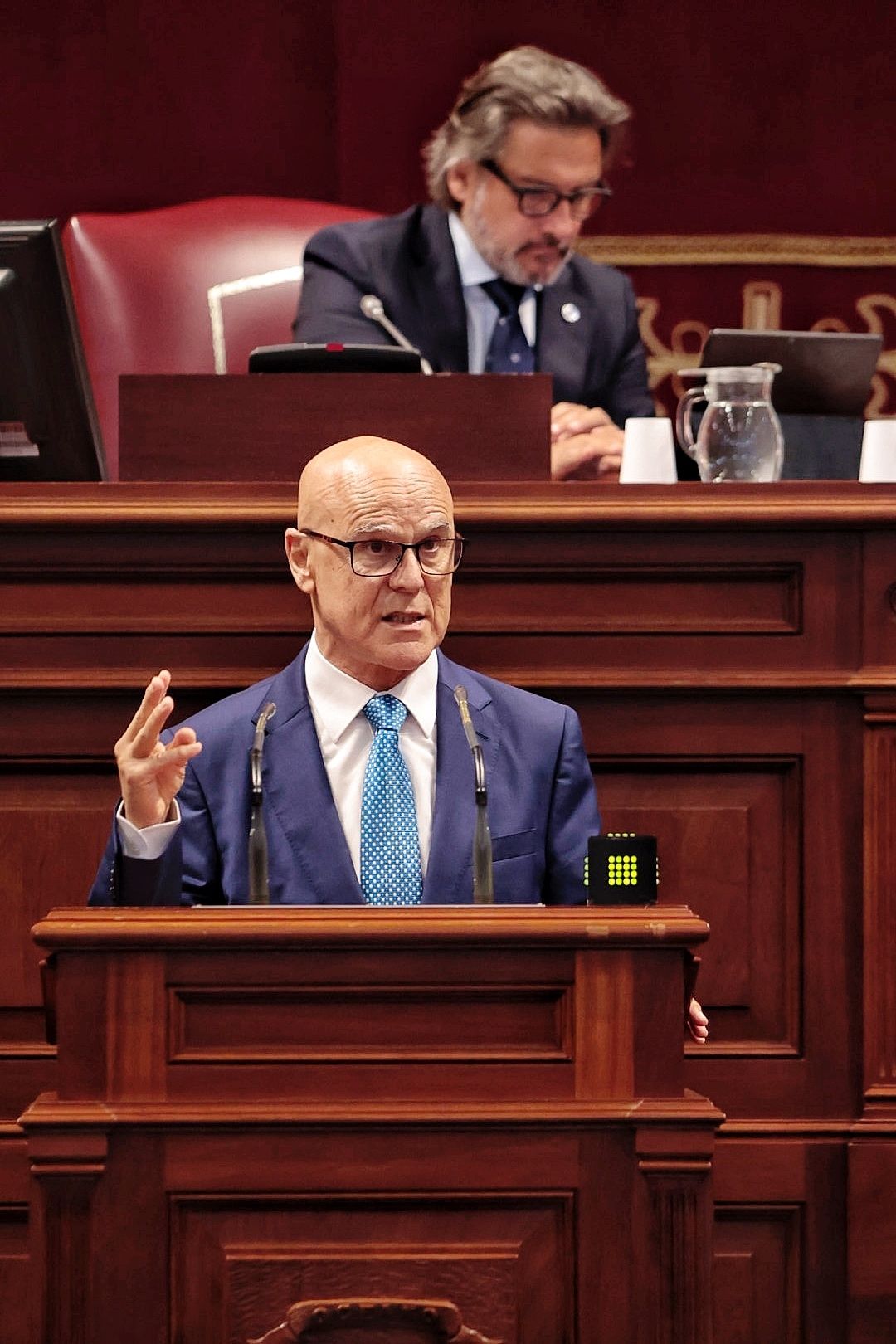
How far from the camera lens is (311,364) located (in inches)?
94.1

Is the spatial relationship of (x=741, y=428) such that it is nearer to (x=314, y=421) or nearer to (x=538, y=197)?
(x=314, y=421)

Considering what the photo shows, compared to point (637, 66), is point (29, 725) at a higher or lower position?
lower

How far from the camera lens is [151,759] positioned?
185cm

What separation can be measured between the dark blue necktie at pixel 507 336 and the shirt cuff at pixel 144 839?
1.53 m

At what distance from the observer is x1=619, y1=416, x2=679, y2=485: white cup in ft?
7.93

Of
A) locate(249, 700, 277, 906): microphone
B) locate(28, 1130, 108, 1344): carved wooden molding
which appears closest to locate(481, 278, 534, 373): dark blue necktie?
locate(249, 700, 277, 906): microphone

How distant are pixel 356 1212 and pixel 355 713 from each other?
0.69 m

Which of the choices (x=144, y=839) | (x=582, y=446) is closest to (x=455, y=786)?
(x=144, y=839)

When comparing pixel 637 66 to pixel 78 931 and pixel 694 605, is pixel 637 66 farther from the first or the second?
pixel 78 931

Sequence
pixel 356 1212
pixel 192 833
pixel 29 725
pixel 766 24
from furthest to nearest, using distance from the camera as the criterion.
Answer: pixel 766 24
pixel 29 725
pixel 192 833
pixel 356 1212

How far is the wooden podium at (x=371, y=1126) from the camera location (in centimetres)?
153

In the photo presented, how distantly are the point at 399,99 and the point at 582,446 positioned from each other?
163 cm

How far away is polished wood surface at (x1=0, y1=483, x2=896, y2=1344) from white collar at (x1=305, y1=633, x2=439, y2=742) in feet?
0.52

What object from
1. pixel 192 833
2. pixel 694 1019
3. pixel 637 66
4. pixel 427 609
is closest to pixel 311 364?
pixel 427 609
